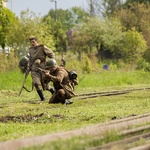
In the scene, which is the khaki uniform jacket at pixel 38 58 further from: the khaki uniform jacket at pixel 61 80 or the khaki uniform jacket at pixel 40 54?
the khaki uniform jacket at pixel 61 80

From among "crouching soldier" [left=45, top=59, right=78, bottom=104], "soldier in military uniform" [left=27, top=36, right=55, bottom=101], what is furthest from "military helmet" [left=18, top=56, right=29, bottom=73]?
"crouching soldier" [left=45, top=59, right=78, bottom=104]

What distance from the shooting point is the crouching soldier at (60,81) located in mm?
15255

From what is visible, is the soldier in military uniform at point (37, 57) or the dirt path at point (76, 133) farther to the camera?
the soldier in military uniform at point (37, 57)

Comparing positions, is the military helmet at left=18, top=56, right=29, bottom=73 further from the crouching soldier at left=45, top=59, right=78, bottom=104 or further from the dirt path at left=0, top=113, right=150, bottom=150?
the dirt path at left=0, top=113, right=150, bottom=150

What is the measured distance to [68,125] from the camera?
1134 cm

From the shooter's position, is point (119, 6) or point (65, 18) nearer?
point (119, 6)

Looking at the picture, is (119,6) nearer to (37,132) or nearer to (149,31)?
(149,31)

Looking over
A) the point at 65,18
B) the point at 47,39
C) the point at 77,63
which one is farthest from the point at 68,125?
the point at 65,18

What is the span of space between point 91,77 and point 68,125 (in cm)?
1945

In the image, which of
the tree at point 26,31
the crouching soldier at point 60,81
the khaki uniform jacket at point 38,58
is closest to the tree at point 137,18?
the tree at point 26,31

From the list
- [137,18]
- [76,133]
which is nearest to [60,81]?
[76,133]

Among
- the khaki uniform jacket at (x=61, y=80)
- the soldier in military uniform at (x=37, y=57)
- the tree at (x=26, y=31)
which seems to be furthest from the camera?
the tree at (x=26, y=31)

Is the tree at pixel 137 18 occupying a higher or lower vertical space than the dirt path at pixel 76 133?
higher

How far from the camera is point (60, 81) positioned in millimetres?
15266
